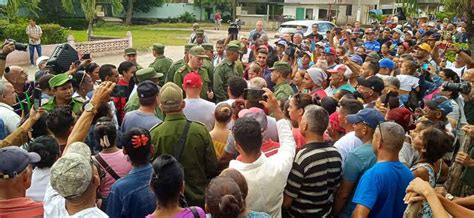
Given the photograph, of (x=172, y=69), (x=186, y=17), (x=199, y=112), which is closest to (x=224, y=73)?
(x=172, y=69)

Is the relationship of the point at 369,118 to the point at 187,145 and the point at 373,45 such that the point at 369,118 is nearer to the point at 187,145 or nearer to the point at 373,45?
the point at 187,145

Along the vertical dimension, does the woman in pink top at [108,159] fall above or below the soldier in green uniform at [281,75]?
below

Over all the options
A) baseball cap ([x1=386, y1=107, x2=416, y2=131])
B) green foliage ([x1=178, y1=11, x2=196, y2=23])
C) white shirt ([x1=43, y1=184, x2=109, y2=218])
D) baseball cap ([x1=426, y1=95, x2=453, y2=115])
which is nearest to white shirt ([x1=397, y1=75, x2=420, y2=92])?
baseball cap ([x1=426, y1=95, x2=453, y2=115])

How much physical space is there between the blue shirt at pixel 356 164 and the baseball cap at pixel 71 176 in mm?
2115

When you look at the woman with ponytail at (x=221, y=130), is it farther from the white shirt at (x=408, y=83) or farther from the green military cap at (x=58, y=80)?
the white shirt at (x=408, y=83)

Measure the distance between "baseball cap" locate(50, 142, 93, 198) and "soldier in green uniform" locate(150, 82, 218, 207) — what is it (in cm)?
127

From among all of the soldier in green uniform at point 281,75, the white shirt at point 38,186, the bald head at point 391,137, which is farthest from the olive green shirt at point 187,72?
the bald head at point 391,137

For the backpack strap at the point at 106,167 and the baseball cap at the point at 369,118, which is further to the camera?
the baseball cap at the point at 369,118

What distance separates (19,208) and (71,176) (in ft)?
1.71

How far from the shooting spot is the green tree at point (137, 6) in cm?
4000

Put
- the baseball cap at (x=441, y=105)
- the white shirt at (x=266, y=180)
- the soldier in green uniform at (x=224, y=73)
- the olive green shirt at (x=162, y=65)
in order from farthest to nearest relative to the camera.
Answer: the olive green shirt at (x=162, y=65) → the soldier in green uniform at (x=224, y=73) → the baseball cap at (x=441, y=105) → the white shirt at (x=266, y=180)

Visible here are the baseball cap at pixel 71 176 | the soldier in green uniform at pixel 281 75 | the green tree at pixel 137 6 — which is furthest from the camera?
the green tree at pixel 137 6

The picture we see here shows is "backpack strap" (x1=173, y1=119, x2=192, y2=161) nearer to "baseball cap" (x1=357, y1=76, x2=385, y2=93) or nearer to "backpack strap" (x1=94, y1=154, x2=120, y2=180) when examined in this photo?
"backpack strap" (x1=94, y1=154, x2=120, y2=180)

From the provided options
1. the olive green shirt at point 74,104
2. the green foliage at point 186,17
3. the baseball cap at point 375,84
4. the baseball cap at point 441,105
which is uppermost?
the green foliage at point 186,17
